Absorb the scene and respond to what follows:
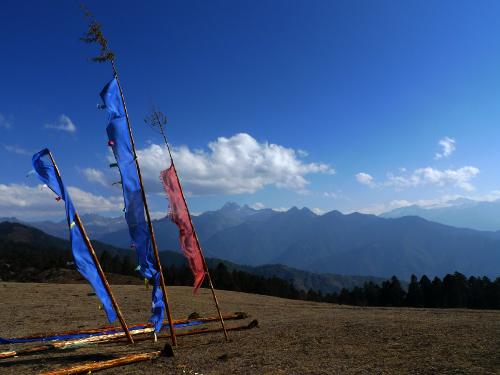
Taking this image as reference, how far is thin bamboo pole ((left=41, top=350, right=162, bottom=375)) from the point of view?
1020cm

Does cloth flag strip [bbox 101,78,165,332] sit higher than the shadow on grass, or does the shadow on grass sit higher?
cloth flag strip [bbox 101,78,165,332]

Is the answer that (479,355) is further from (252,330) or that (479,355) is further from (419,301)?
(419,301)

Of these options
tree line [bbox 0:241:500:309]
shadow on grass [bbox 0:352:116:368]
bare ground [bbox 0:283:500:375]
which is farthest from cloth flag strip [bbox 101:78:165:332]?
tree line [bbox 0:241:500:309]

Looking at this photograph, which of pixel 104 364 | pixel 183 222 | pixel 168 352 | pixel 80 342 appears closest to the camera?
pixel 104 364

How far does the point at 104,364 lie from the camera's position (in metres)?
11.1

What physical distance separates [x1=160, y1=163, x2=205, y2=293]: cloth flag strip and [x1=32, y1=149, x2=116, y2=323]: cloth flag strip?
3024 mm

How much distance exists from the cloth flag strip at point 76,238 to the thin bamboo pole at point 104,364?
1500mm

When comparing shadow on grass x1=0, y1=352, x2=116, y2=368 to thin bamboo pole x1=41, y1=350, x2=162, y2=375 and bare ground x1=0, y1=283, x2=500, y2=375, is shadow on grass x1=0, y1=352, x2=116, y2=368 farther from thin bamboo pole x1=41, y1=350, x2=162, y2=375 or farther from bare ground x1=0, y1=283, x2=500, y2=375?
thin bamboo pole x1=41, y1=350, x2=162, y2=375

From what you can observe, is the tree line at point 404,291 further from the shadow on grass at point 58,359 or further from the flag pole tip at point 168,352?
the shadow on grass at point 58,359

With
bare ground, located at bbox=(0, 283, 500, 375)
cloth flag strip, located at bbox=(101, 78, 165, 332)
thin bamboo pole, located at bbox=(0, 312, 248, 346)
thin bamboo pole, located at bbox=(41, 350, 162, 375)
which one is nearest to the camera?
thin bamboo pole, located at bbox=(41, 350, 162, 375)

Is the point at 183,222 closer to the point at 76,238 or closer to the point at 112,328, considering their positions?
the point at 76,238

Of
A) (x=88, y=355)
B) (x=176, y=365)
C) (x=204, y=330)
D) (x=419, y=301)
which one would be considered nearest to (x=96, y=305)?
(x=204, y=330)

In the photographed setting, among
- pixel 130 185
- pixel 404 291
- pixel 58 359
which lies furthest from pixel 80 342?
pixel 404 291

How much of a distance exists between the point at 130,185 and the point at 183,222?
8.45 feet
